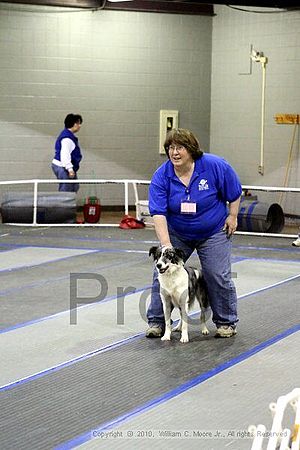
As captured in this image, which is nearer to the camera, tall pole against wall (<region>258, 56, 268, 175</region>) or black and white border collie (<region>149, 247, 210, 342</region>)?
black and white border collie (<region>149, 247, 210, 342</region>)

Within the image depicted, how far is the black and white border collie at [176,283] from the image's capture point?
678cm

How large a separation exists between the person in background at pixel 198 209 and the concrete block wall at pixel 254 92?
29.7 feet

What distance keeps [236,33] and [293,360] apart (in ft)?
38.6

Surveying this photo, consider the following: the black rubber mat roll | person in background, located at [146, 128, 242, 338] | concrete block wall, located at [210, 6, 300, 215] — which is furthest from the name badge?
concrete block wall, located at [210, 6, 300, 215]

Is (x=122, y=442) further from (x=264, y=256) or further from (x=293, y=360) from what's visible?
(x=264, y=256)

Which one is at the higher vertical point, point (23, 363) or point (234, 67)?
point (234, 67)

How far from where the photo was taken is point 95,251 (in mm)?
11867

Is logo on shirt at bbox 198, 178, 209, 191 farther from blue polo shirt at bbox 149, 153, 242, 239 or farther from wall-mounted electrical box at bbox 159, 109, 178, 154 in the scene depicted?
wall-mounted electrical box at bbox 159, 109, 178, 154

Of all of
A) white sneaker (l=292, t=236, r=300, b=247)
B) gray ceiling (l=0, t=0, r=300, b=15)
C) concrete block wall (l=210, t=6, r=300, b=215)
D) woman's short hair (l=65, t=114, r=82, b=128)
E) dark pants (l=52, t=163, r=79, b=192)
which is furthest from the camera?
gray ceiling (l=0, t=0, r=300, b=15)

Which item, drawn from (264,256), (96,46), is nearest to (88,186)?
(96,46)

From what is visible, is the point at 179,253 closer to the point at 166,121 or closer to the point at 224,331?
the point at 224,331

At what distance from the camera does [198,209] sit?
6855 millimetres

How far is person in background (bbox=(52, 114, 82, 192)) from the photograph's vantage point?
14.9 m

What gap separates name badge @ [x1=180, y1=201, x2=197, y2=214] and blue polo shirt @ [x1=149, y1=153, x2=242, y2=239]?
23 mm
